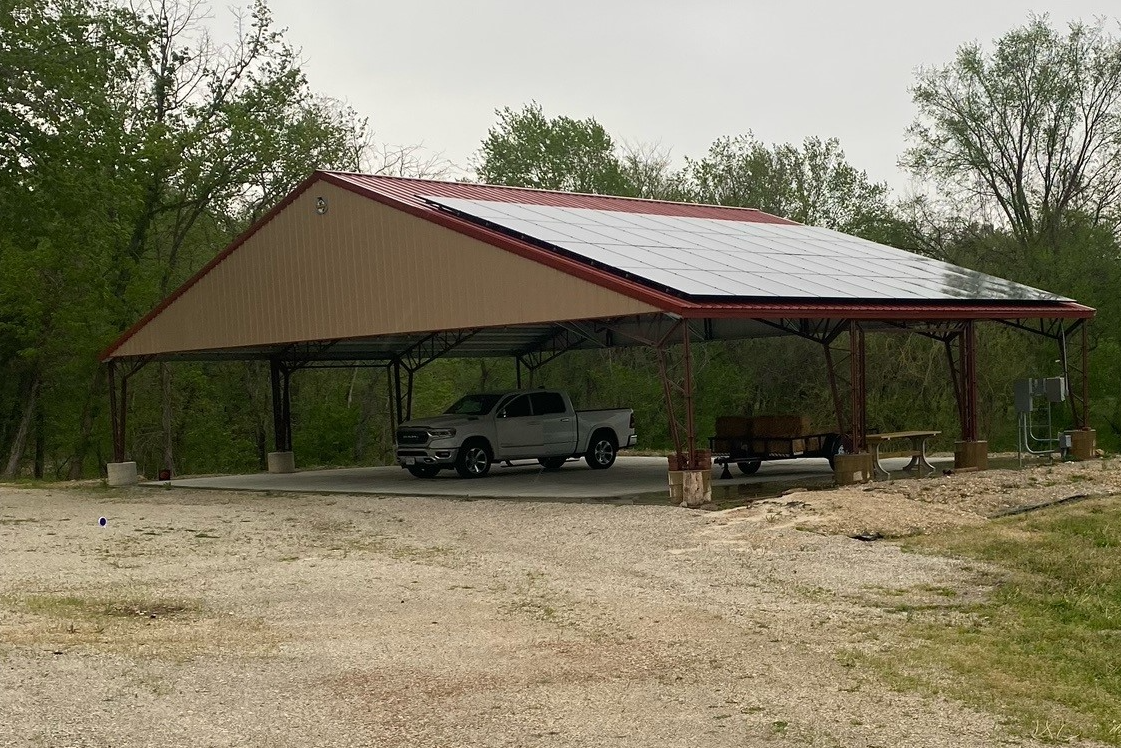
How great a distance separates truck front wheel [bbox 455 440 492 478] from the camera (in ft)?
86.1

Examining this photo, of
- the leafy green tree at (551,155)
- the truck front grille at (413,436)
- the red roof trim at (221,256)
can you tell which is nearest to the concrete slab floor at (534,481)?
the truck front grille at (413,436)

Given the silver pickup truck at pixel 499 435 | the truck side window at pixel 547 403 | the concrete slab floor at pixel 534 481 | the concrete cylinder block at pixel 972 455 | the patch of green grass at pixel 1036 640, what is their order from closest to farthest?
the patch of green grass at pixel 1036 640 < the concrete slab floor at pixel 534 481 < the concrete cylinder block at pixel 972 455 < the silver pickup truck at pixel 499 435 < the truck side window at pixel 547 403

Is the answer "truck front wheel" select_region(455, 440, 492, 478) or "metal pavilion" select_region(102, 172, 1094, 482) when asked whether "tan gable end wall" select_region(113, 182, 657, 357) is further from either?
"truck front wheel" select_region(455, 440, 492, 478)

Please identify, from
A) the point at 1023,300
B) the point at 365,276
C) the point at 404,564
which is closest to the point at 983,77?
the point at 1023,300

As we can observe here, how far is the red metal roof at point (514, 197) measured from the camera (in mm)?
25656

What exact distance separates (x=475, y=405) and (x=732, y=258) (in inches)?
243

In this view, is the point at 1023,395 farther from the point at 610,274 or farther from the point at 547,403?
the point at 547,403

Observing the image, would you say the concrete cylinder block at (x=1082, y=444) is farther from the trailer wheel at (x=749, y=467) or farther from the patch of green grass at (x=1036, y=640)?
the patch of green grass at (x=1036, y=640)

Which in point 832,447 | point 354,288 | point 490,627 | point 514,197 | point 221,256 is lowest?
point 490,627

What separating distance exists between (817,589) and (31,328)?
32024 millimetres

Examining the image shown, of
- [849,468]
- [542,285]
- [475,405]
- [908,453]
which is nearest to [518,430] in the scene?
[475,405]

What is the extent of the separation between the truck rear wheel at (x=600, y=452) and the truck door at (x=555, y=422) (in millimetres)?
609

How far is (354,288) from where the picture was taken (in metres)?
25.3

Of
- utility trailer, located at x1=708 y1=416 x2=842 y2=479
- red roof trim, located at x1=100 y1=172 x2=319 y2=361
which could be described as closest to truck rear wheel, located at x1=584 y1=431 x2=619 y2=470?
utility trailer, located at x1=708 y1=416 x2=842 y2=479
